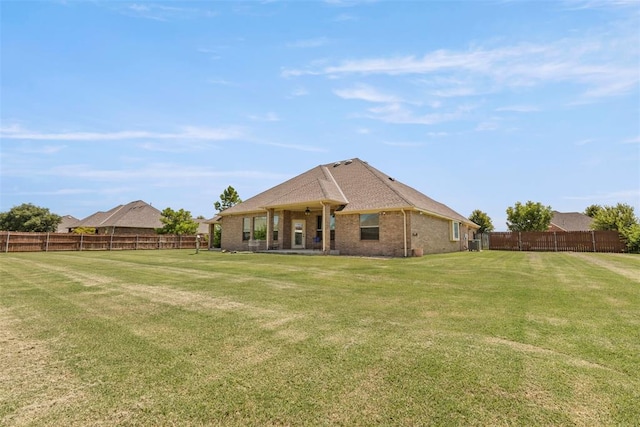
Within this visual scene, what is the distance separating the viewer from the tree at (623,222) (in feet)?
71.6

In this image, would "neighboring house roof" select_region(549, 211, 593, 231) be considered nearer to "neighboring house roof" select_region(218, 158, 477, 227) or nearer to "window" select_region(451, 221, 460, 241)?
"window" select_region(451, 221, 460, 241)

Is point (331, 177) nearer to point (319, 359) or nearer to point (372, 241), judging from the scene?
point (372, 241)

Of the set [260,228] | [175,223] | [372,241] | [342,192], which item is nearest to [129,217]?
[175,223]

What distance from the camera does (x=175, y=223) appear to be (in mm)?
35469

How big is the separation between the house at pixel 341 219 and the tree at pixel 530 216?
19.9 metres

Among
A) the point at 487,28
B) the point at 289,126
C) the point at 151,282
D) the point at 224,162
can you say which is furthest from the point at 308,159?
the point at 151,282

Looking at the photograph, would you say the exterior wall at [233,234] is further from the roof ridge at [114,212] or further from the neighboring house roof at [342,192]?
the roof ridge at [114,212]

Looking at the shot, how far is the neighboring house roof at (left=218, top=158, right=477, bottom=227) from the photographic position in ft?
55.1

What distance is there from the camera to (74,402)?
7.10ft

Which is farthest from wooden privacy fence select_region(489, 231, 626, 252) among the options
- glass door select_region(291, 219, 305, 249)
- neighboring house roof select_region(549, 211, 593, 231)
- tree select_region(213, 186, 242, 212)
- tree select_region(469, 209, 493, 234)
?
tree select_region(213, 186, 242, 212)

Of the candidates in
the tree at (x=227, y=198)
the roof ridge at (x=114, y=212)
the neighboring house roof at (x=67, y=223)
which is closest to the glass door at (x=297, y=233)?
the tree at (x=227, y=198)

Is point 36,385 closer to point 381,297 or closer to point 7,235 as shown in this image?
point 381,297

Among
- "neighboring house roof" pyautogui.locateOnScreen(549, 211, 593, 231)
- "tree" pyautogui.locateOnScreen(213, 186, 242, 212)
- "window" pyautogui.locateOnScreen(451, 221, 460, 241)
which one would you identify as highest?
"tree" pyautogui.locateOnScreen(213, 186, 242, 212)

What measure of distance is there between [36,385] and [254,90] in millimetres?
12304
